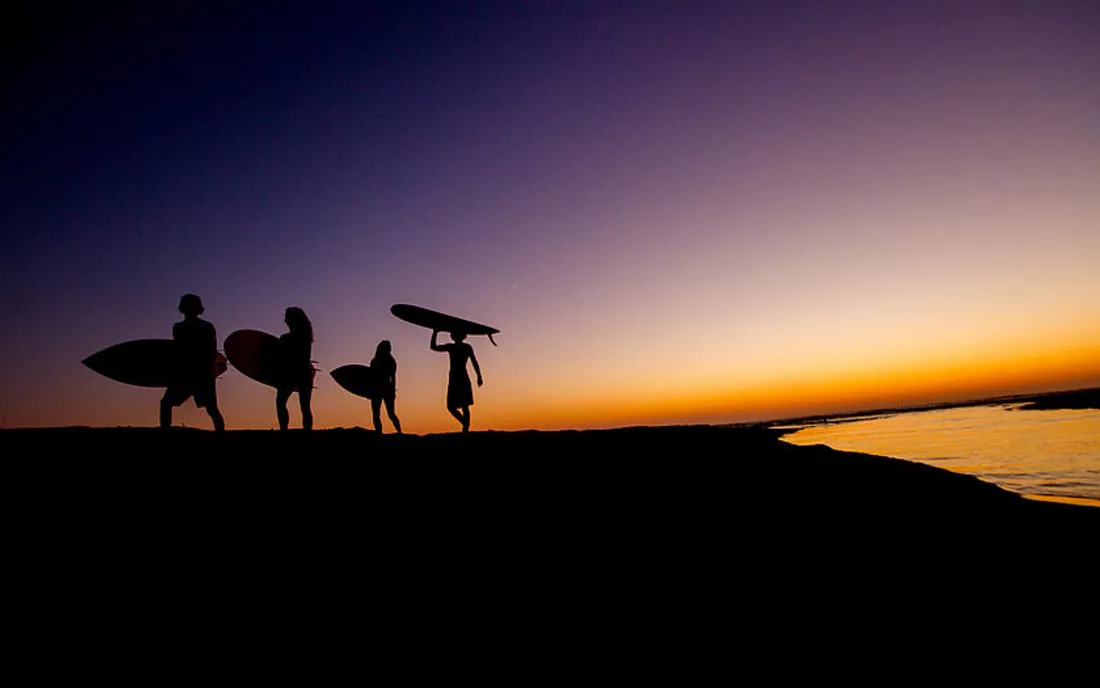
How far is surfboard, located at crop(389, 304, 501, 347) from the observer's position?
9.79 metres

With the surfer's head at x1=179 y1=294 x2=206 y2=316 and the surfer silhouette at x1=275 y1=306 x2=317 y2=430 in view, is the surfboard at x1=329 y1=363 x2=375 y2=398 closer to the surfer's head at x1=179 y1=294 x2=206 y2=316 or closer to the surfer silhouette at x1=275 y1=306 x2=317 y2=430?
the surfer silhouette at x1=275 y1=306 x2=317 y2=430

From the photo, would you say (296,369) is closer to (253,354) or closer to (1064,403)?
(253,354)

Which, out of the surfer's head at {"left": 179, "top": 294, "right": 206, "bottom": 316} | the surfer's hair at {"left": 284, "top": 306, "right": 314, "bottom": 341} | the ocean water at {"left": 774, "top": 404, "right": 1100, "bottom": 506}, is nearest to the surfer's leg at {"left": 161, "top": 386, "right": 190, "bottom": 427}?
the surfer's head at {"left": 179, "top": 294, "right": 206, "bottom": 316}

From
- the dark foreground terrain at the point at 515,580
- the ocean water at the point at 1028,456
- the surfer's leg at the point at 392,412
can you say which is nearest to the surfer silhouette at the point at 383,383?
the surfer's leg at the point at 392,412

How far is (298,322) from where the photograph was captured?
836 cm

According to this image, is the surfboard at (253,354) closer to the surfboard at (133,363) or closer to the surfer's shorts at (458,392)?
the surfboard at (133,363)

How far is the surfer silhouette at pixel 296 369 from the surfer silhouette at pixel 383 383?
62.3 inches

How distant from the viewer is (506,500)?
4.56 metres

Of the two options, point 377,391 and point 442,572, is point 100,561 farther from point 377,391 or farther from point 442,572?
point 377,391

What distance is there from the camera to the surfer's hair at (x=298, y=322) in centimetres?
831

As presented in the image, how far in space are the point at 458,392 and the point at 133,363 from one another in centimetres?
505

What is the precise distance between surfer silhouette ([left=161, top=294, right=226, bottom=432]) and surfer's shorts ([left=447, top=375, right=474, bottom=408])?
3.48 m

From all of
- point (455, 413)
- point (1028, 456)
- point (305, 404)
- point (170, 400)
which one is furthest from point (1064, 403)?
point (170, 400)

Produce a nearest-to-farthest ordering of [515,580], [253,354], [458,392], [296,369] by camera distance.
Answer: [515,580]
[296,369]
[458,392]
[253,354]
